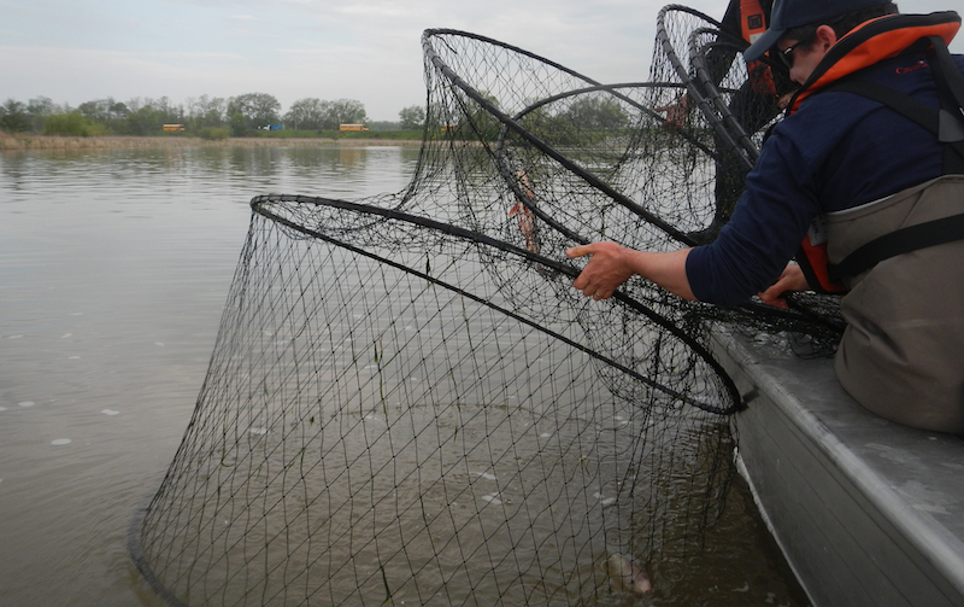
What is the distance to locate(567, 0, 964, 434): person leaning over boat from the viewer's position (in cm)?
177

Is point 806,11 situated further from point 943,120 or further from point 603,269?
point 603,269

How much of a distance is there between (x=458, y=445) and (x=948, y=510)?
2980 millimetres

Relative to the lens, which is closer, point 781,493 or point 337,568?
point 781,493

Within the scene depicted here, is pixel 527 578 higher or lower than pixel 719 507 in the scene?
lower

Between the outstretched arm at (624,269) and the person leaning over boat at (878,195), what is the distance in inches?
2.1

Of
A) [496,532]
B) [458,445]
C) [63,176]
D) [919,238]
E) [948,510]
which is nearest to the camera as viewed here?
[948,510]

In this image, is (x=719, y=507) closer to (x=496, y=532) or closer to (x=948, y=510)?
(x=496, y=532)

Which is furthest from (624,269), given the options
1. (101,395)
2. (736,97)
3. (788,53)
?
(101,395)

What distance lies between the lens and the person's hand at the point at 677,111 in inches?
132

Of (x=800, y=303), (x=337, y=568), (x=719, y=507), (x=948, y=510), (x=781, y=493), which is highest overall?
(x=800, y=303)

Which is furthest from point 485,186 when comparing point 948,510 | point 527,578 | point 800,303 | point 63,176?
point 63,176

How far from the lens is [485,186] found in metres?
3.56

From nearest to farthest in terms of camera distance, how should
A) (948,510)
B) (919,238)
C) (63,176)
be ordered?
(948,510) → (919,238) → (63,176)

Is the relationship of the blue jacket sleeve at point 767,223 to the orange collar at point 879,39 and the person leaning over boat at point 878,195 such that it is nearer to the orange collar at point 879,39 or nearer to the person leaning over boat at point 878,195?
the person leaning over boat at point 878,195
